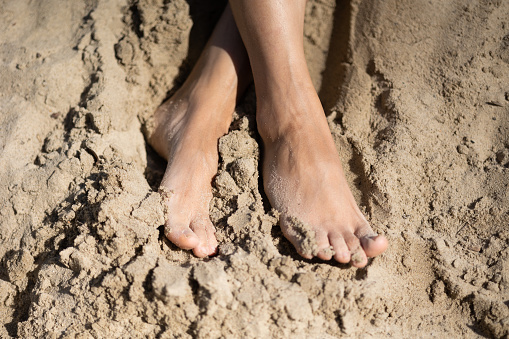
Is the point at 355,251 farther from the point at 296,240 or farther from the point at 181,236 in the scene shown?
the point at 181,236

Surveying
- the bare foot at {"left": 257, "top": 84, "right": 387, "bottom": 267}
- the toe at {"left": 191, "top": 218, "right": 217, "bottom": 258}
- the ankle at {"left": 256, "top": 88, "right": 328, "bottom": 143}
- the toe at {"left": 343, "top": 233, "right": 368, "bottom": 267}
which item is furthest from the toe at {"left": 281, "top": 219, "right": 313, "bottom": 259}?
the ankle at {"left": 256, "top": 88, "right": 328, "bottom": 143}

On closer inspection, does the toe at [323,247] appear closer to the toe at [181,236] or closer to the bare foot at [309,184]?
the bare foot at [309,184]

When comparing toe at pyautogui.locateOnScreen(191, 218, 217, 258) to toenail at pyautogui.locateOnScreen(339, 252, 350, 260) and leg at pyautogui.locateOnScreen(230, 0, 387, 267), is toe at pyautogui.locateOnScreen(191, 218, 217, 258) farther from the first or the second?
toenail at pyautogui.locateOnScreen(339, 252, 350, 260)

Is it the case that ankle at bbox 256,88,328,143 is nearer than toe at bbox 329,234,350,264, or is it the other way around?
toe at bbox 329,234,350,264

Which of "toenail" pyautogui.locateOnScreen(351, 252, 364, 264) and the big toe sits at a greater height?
the big toe

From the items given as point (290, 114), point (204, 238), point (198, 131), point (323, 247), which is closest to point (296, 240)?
point (323, 247)

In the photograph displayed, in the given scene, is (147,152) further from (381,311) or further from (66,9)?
(381,311)

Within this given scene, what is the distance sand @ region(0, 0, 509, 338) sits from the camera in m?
1.22

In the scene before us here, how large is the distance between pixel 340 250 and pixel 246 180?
16.6 inches

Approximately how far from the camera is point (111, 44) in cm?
191

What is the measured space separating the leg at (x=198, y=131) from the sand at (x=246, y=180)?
55 mm

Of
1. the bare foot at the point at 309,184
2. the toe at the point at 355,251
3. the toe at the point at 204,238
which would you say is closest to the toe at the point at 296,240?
the bare foot at the point at 309,184

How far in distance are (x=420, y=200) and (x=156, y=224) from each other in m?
0.92

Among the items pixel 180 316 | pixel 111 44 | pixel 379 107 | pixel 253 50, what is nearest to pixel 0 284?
pixel 180 316
